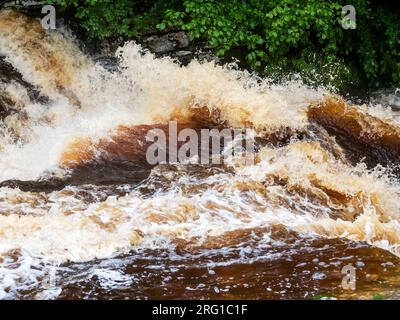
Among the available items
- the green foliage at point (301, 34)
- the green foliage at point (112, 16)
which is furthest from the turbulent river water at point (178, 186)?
the green foliage at point (301, 34)

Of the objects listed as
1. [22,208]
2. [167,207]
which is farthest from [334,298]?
[22,208]

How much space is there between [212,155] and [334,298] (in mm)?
3317

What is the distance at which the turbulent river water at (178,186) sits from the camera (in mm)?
4375

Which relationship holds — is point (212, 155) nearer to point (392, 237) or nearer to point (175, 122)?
point (175, 122)

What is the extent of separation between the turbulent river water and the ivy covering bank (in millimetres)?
427

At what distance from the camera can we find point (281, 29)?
8.58 m

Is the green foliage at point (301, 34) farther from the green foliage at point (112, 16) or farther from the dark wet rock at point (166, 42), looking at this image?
the green foliage at point (112, 16)

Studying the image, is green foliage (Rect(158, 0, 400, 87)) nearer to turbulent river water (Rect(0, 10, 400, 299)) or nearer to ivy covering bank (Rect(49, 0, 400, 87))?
ivy covering bank (Rect(49, 0, 400, 87))

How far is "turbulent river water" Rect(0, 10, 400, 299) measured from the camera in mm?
4375

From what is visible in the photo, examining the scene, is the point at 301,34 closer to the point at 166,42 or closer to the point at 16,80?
the point at 166,42

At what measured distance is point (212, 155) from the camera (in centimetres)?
693

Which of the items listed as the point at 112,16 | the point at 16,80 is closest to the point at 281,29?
the point at 112,16

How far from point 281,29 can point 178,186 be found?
149 inches

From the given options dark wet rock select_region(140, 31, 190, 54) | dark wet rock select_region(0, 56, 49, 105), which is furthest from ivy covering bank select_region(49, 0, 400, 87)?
dark wet rock select_region(0, 56, 49, 105)
